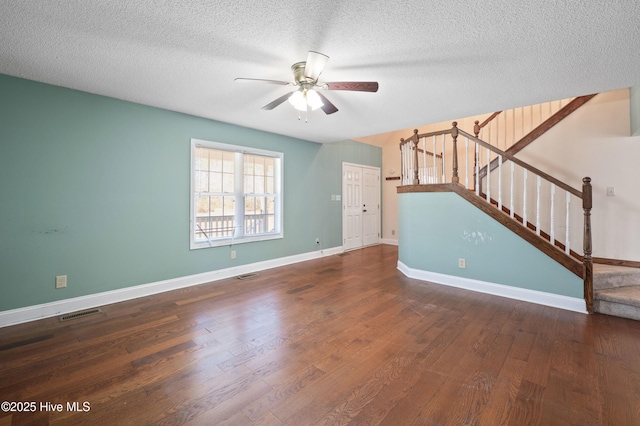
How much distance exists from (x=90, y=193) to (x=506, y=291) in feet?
16.9

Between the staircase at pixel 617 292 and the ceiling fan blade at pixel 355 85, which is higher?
the ceiling fan blade at pixel 355 85

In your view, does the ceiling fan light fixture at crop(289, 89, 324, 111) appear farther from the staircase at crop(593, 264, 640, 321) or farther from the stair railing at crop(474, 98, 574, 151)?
the stair railing at crop(474, 98, 574, 151)

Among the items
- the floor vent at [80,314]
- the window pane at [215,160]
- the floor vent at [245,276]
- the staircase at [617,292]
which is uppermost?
the window pane at [215,160]

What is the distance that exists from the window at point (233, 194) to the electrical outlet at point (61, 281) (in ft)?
4.49

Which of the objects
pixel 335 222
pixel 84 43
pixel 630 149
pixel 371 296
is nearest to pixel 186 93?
pixel 84 43

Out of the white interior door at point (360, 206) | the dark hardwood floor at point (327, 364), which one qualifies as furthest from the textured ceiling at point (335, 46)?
the white interior door at point (360, 206)

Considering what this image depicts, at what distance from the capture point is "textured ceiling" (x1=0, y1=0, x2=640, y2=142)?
5.59 feet

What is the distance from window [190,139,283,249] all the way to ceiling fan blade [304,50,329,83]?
2430mm

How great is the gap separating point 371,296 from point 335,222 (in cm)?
288

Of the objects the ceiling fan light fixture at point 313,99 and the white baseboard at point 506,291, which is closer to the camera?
the ceiling fan light fixture at point 313,99

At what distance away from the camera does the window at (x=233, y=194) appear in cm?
398

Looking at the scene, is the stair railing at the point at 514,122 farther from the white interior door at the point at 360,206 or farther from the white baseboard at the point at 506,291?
the white interior door at the point at 360,206

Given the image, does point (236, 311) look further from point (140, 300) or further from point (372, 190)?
point (372, 190)

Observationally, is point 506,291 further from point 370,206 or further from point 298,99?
point 370,206
